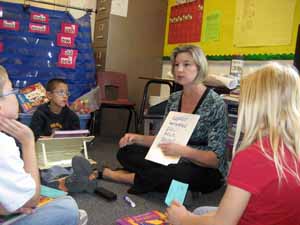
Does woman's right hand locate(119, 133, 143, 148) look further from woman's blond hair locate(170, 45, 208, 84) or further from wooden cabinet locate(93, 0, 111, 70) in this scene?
wooden cabinet locate(93, 0, 111, 70)

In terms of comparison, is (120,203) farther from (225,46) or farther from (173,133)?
(225,46)

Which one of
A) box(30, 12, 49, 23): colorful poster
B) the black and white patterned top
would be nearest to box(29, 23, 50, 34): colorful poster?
box(30, 12, 49, 23): colorful poster

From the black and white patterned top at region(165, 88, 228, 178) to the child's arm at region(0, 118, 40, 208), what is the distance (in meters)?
1.02

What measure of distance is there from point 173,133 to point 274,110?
3.47 ft

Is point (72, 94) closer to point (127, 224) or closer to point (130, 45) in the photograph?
point (130, 45)

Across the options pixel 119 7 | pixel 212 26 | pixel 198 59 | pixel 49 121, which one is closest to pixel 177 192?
pixel 198 59

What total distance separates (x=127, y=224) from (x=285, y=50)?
5.50ft

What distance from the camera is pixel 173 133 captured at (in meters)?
1.85

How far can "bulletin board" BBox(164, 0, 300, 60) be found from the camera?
241 centimetres

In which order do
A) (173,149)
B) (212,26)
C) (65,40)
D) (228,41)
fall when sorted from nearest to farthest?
(173,149) → (228,41) → (212,26) → (65,40)

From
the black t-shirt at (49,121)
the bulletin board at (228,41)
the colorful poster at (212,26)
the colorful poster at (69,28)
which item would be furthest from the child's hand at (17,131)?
the colorful poster at (69,28)

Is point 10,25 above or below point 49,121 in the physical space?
above

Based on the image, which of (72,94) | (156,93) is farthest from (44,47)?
(156,93)

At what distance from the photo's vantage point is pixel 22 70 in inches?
128
